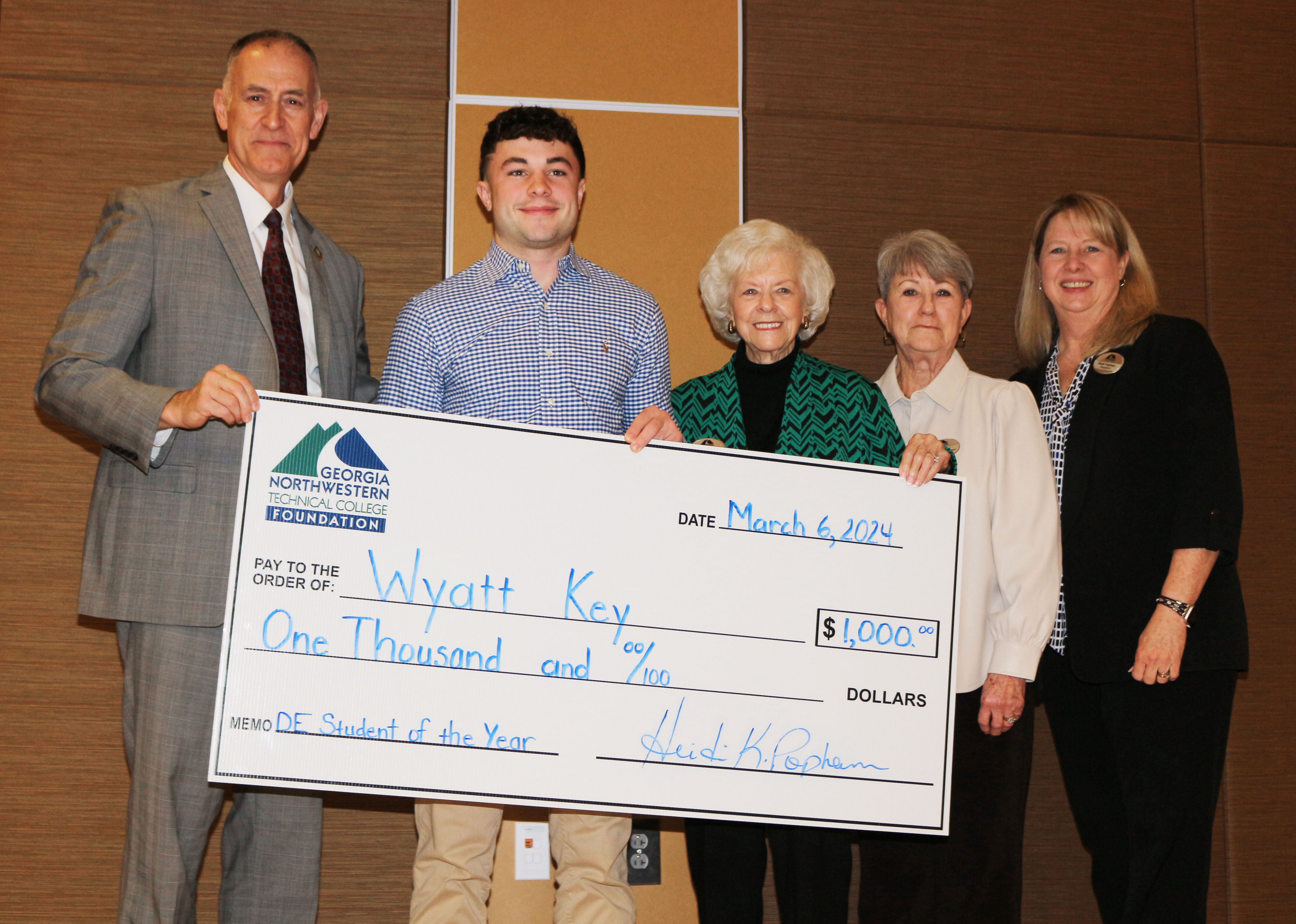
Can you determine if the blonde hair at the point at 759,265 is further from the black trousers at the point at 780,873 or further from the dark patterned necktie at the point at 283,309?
the black trousers at the point at 780,873

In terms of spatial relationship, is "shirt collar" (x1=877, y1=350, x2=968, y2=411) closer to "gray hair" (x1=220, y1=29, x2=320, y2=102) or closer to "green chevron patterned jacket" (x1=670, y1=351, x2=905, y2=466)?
"green chevron patterned jacket" (x1=670, y1=351, x2=905, y2=466)

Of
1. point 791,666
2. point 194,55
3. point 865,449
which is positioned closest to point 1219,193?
point 865,449

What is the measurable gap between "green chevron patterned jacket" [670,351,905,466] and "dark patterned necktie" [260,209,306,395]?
2.98 ft

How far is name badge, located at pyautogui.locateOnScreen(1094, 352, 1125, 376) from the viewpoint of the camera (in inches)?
95.3

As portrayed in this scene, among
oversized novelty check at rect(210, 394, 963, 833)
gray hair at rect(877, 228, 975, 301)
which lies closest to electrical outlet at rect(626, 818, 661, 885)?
oversized novelty check at rect(210, 394, 963, 833)

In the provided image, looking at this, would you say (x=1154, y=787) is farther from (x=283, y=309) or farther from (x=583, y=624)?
(x=283, y=309)

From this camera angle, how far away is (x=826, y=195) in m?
3.07

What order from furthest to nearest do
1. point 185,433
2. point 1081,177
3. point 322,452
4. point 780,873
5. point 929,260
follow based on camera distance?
point 1081,177 → point 929,260 → point 780,873 → point 185,433 → point 322,452

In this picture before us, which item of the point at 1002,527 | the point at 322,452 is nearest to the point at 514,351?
the point at 322,452

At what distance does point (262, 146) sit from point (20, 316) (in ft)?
3.38

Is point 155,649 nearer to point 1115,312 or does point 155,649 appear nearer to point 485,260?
point 485,260

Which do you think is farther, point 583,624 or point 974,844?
point 974,844

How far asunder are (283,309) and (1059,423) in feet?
6.32

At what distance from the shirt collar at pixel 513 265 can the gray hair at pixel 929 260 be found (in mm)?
798
